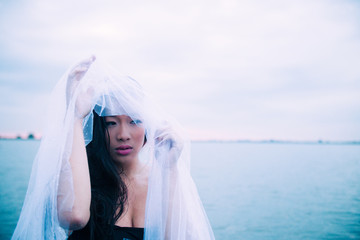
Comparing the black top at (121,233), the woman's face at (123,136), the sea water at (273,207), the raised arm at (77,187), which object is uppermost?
the woman's face at (123,136)

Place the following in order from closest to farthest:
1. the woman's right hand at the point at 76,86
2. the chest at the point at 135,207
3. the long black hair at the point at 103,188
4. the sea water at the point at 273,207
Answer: the woman's right hand at the point at 76,86, the long black hair at the point at 103,188, the chest at the point at 135,207, the sea water at the point at 273,207

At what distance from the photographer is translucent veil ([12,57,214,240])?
73.2 inches

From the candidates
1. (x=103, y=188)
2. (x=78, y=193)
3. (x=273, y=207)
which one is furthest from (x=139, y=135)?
(x=273, y=207)

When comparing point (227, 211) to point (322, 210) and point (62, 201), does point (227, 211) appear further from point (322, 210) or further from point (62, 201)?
point (62, 201)

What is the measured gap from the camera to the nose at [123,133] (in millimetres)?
2363

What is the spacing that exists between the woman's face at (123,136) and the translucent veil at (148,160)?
0.10 metres

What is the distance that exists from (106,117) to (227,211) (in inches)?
634

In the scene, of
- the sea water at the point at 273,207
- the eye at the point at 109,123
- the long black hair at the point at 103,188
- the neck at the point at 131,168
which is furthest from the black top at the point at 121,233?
the sea water at the point at 273,207

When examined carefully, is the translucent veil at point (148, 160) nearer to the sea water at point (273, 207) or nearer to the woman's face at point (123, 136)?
the woman's face at point (123, 136)

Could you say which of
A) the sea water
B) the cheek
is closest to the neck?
the cheek

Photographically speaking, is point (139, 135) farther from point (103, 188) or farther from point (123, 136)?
point (103, 188)

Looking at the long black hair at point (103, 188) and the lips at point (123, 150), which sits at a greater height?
the lips at point (123, 150)

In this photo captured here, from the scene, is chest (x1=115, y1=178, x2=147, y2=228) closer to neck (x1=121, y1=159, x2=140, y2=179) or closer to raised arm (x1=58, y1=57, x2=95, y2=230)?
neck (x1=121, y1=159, x2=140, y2=179)

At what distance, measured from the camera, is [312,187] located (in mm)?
24203
